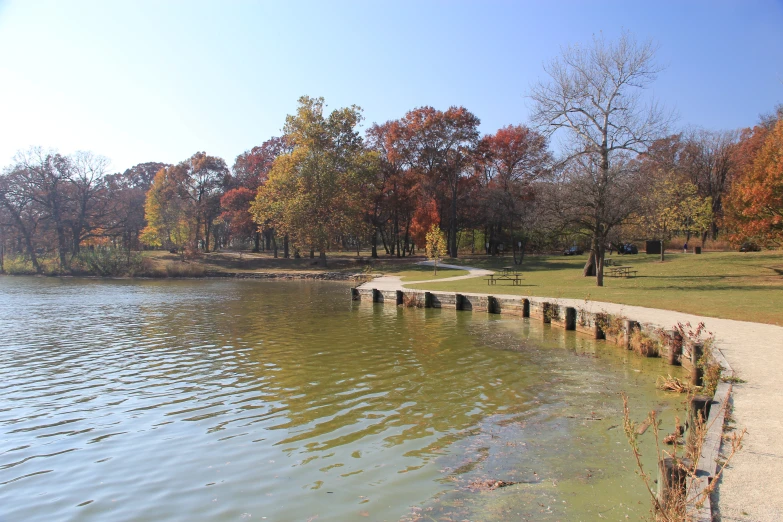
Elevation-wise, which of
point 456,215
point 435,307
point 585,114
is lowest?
point 435,307

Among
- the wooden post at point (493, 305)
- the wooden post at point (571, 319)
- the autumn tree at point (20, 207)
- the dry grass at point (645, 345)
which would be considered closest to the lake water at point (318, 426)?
the dry grass at point (645, 345)

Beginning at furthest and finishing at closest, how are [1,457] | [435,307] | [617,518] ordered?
[435,307] → [1,457] → [617,518]

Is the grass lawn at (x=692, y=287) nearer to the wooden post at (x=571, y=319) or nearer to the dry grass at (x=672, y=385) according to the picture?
the wooden post at (x=571, y=319)

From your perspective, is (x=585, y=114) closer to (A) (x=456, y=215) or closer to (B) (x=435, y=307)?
(B) (x=435, y=307)

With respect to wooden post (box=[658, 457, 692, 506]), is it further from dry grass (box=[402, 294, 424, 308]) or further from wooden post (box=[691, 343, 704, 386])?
dry grass (box=[402, 294, 424, 308])

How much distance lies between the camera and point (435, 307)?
25.7 meters

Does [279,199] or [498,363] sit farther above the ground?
[279,199]

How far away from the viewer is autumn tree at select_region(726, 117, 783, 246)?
24.9m

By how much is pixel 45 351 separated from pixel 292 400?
9.10m

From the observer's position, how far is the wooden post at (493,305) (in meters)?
23.5

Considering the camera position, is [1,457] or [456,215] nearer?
[1,457]

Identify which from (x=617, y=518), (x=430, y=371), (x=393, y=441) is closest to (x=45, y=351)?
(x=430, y=371)

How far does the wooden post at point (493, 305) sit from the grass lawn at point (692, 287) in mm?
1992

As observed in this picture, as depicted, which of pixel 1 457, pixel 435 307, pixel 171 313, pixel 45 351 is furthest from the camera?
pixel 435 307
